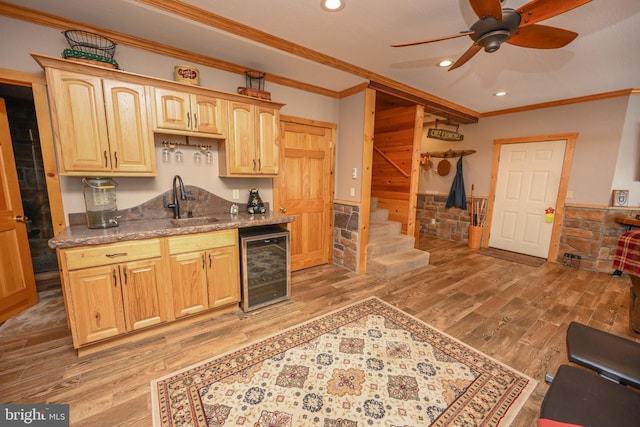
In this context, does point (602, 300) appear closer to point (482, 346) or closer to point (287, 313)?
point (482, 346)

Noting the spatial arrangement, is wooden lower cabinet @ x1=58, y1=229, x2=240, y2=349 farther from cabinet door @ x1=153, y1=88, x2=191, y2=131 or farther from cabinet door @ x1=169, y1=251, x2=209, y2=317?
cabinet door @ x1=153, y1=88, x2=191, y2=131

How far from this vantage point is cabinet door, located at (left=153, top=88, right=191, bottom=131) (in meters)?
2.24

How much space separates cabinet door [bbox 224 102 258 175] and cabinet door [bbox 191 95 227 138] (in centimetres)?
8

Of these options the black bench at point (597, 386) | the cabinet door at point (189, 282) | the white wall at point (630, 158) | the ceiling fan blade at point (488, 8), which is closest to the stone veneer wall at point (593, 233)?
the white wall at point (630, 158)

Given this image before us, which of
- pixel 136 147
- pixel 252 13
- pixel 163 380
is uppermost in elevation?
pixel 252 13

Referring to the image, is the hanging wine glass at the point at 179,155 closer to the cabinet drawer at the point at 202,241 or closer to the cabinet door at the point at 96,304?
the cabinet drawer at the point at 202,241

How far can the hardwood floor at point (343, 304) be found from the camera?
1.66 meters

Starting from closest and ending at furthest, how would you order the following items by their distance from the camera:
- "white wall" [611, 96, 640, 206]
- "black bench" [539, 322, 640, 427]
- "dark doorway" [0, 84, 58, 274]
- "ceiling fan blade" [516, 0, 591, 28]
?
"black bench" [539, 322, 640, 427] < "ceiling fan blade" [516, 0, 591, 28] < "dark doorway" [0, 84, 58, 274] < "white wall" [611, 96, 640, 206]

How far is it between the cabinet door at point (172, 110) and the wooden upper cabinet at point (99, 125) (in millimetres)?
97

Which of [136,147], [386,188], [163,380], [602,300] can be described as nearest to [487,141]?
[386,188]

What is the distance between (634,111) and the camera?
3.63m

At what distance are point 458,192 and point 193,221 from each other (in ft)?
17.0

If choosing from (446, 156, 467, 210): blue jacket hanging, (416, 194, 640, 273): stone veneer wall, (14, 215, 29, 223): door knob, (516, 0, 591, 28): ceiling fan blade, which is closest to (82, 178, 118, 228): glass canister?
(14, 215, 29, 223): door knob

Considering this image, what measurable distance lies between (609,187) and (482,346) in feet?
12.3
